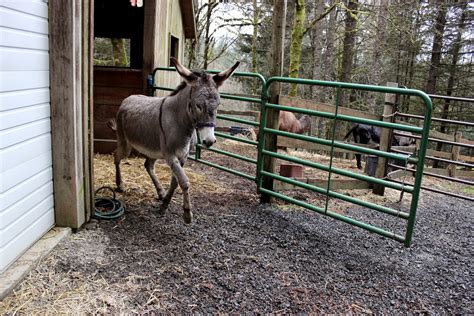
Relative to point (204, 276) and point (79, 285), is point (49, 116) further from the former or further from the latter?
point (204, 276)

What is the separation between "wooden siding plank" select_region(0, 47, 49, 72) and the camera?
2.44 metres

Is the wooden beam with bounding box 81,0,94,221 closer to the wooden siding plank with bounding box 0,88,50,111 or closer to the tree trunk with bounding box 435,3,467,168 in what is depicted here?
the wooden siding plank with bounding box 0,88,50,111

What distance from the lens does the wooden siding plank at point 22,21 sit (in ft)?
7.94

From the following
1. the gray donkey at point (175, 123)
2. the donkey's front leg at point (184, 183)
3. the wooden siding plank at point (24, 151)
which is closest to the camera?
the wooden siding plank at point (24, 151)

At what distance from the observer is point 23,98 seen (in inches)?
107

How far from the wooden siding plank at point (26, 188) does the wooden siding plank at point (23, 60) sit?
0.85 meters

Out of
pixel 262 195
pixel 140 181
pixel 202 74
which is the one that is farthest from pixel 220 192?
pixel 202 74

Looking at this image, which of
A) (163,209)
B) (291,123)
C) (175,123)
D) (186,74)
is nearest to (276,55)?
(186,74)

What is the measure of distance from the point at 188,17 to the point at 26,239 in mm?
7412

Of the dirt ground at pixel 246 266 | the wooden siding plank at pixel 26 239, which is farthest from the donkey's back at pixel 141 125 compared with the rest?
the wooden siding plank at pixel 26 239

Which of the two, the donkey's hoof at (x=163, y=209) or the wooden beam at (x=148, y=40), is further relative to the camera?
the wooden beam at (x=148, y=40)

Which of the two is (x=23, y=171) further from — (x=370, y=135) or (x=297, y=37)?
(x=297, y=37)

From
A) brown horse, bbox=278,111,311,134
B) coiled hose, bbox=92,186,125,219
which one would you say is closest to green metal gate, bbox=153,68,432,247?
coiled hose, bbox=92,186,125,219

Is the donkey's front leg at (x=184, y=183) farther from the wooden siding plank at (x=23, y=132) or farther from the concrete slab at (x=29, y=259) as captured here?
the wooden siding plank at (x=23, y=132)
